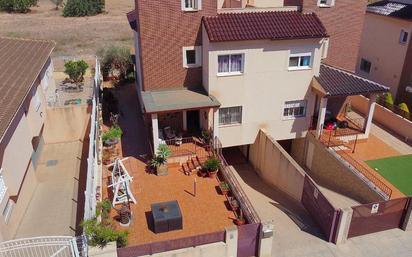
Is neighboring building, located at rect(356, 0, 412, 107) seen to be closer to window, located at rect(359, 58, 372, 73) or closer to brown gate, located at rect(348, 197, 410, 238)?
window, located at rect(359, 58, 372, 73)

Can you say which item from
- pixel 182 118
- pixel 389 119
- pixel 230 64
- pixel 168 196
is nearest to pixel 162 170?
pixel 168 196

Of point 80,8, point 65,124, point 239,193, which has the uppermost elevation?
point 80,8

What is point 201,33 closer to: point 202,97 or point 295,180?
point 202,97

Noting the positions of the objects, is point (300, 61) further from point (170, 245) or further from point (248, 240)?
point (170, 245)

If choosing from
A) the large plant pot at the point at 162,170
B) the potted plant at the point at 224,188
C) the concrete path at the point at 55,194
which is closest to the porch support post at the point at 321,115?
the potted plant at the point at 224,188

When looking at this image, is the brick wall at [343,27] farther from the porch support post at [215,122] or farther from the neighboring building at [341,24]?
the porch support post at [215,122]

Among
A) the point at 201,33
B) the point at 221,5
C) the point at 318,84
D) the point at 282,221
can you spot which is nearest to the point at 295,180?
the point at 282,221
